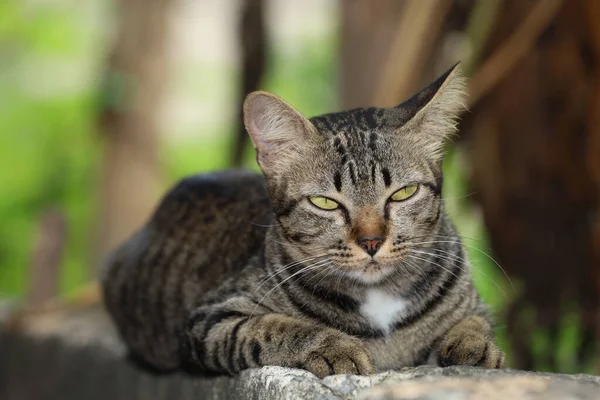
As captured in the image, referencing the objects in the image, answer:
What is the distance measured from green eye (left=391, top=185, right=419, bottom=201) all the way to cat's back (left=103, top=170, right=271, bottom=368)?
0.81 m

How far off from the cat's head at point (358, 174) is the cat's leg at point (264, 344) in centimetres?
26

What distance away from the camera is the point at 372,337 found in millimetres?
3158

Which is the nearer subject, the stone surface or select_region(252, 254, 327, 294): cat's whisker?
the stone surface

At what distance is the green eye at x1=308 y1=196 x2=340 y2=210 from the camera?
10.1ft

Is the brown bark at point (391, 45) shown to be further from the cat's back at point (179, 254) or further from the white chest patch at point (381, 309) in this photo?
the white chest patch at point (381, 309)

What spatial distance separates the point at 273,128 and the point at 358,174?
0.40 meters

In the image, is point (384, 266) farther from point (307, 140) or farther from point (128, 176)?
point (128, 176)

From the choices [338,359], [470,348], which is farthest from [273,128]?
[470,348]


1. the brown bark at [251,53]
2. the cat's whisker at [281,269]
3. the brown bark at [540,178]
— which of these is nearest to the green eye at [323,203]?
the cat's whisker at [281,269]

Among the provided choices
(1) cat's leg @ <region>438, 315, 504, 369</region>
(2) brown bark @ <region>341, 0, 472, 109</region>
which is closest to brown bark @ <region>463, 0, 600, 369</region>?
(2) brown bark @ <region>341, 0, 472, 109</region>

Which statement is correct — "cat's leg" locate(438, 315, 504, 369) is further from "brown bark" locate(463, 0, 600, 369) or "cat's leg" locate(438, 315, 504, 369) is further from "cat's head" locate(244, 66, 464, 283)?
"brown bark" locate(463, 0, 600, 369)

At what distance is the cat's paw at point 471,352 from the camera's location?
9.59ft

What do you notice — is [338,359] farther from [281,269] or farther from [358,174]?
[358,174]

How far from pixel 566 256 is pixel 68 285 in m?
6.35
